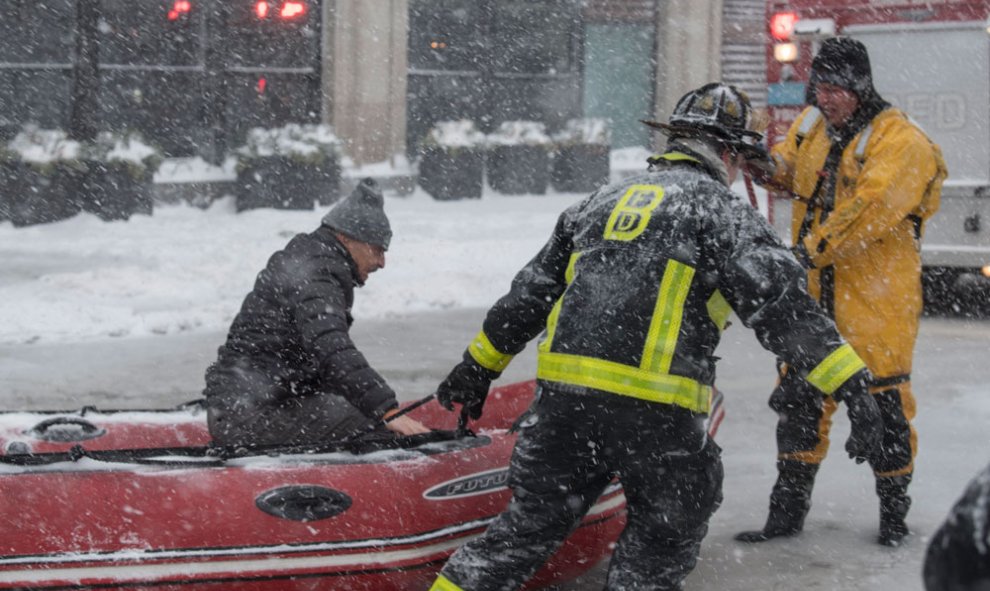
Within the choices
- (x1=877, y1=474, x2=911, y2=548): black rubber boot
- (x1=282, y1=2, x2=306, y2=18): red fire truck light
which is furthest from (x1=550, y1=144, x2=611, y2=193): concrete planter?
(x1=877, y1=474, x2=911, y2=548): black rubber boot

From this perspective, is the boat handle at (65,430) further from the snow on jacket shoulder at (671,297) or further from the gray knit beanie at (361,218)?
the snow on jacket shoulder at (671,297)

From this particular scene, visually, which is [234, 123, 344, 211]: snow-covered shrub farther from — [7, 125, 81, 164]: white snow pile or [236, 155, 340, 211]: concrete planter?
[7, 125, 81, 164]: white snow pile

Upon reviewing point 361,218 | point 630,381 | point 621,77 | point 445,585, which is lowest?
point 445,585

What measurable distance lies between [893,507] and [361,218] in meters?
2.28

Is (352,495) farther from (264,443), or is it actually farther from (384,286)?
(384,286)

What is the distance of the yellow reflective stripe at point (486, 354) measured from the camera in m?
4.28

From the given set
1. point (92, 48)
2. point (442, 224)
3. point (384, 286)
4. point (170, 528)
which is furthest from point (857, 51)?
point (92, 48)

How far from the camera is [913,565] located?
Result: 208 inches

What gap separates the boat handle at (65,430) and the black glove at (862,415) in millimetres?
2799

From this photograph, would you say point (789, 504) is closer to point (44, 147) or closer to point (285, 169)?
point (44, 147)

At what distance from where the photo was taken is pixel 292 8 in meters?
17.1

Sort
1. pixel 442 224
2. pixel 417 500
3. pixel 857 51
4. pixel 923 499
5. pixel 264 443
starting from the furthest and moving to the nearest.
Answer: pixel 442 224, pixel 923 499, pixel 857 51, pixel 264 443, pixel 417 500

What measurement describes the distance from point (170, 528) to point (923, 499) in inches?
134

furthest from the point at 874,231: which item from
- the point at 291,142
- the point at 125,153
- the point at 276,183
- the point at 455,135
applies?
the point at 455,135
